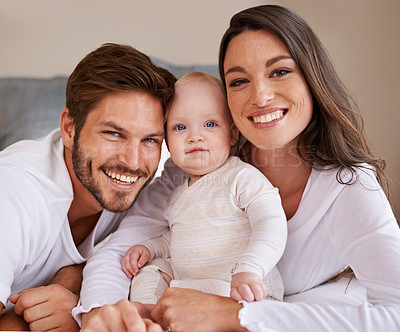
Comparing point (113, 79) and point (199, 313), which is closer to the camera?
point (199, 313)

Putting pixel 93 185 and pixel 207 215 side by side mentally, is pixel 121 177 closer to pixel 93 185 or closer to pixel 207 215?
pixel 93 185

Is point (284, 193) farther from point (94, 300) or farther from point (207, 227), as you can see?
point (94, 300)

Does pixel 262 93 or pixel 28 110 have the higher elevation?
pixel 262 93

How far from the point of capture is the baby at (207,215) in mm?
1239

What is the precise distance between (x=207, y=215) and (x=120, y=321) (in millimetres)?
447

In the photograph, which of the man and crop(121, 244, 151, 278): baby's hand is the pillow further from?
crop(121, 244, 151, 278): baby's hand

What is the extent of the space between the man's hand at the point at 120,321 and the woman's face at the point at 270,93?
0.62 metres

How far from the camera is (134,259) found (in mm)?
1430

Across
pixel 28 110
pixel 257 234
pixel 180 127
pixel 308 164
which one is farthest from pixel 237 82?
pixel 28 110

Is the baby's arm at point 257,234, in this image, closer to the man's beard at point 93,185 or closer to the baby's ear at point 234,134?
the baby's ear at point 234,134

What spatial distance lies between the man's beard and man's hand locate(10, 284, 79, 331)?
1.03 feet

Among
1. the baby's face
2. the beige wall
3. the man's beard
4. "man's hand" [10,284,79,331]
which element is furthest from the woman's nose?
the beige wall

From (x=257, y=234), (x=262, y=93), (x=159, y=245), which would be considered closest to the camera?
(x=257, y=234)

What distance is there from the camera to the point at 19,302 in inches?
50.5
